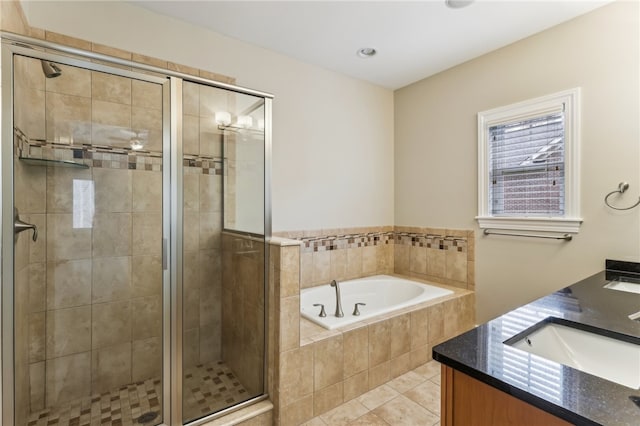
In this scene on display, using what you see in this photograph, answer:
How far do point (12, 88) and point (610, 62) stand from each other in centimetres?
340

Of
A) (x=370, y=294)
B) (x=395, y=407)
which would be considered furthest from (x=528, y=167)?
(x=395, y=407)

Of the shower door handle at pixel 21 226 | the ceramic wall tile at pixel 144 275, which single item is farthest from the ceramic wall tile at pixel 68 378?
the shower door handle at pixel 21 226

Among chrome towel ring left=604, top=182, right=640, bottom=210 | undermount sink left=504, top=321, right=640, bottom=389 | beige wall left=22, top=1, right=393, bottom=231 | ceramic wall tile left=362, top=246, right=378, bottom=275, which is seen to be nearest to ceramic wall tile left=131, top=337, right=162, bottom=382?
beige wall left=22, top=1, right=393, bottom=231

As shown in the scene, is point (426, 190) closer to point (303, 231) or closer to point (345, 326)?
point (303, 231)

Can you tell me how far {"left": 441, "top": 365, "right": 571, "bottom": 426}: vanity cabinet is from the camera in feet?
2.19

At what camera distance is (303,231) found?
288cm

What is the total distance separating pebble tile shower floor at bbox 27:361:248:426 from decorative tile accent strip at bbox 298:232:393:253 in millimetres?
1284

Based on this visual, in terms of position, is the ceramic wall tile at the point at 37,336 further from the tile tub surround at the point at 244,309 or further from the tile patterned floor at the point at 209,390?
the tile tub surround at the point at 244,309

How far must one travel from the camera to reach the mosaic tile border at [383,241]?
115 inches

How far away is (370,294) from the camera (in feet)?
10.2

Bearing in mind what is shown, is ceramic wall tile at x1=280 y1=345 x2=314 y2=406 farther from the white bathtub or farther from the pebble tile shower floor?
the white bathtub

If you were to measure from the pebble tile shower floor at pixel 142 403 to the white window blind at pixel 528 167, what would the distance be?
2514 mm

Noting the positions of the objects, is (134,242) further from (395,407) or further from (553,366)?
(553,366)

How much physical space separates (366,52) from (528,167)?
1666 mm
